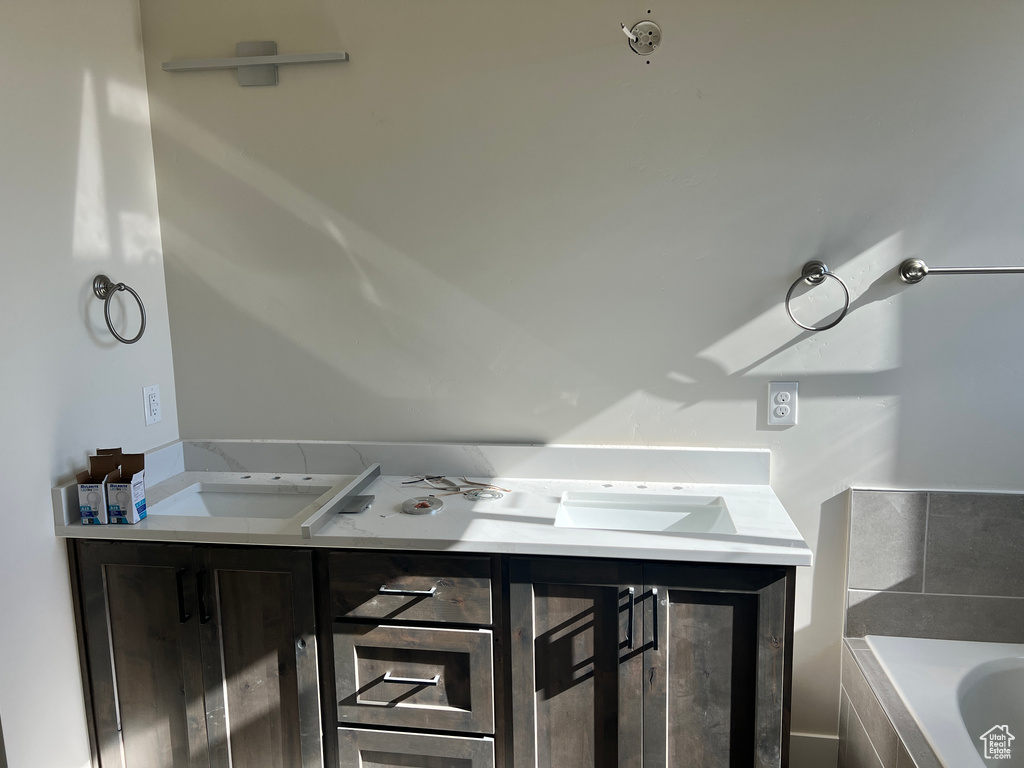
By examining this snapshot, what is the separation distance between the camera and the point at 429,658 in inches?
68.8

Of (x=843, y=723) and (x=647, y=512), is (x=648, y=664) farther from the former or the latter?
(x=843, y=723)

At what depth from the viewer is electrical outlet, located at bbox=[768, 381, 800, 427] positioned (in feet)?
6.63

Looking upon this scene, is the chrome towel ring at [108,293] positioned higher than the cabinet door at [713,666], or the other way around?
the chrome towel ring at [108,293]

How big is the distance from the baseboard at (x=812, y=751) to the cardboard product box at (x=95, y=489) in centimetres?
211

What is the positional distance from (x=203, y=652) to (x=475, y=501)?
82 cm

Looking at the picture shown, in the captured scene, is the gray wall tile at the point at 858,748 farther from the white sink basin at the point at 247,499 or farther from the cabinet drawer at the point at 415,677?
the white sink basin at the point at 247,499

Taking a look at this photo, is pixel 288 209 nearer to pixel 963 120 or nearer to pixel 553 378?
pixel 553 378

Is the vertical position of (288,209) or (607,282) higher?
(288,209)

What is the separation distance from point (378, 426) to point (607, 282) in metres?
0.87

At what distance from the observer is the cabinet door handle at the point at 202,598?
70.7 inches

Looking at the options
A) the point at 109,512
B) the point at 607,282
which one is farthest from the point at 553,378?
the point at 109,512

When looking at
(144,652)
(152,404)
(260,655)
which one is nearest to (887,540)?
(260,655)

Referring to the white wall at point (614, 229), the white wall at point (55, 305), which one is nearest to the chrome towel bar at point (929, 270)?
the white wall at point (614, 229)

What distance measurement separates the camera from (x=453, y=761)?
5.80 ft
